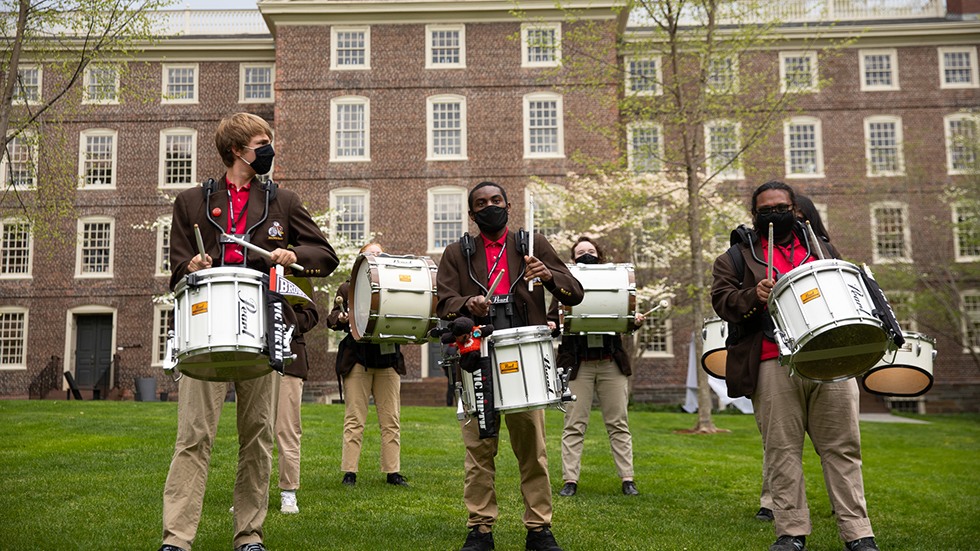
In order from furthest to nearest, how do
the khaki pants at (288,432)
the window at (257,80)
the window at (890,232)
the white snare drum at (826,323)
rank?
the window at (257,80)
the window at (890,232)
the khaki pants at (288,432)
the white snare drum at (826,323)

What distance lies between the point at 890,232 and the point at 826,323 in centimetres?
3126

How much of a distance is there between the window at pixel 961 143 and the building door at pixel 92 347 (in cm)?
3145

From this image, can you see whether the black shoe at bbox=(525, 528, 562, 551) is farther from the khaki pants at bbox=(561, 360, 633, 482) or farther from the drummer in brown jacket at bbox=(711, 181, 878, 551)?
the khaki pants at bbox=(561, 360, 633, 482)

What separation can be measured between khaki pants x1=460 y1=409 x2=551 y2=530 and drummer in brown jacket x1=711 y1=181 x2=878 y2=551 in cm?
135

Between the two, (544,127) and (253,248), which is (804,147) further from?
(253,248)

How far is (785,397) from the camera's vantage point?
584 centimetres

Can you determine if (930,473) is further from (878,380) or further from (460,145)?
(460,145)

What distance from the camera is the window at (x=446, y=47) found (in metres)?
34.0

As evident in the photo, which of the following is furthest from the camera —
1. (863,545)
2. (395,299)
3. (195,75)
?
(195,75)

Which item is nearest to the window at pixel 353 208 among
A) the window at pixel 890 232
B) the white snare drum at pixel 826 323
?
the window at pixel 890 232

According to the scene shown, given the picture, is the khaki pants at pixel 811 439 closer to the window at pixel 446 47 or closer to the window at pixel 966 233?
the window at pixel 966 233

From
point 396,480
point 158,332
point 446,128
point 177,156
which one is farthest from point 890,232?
point 396,480

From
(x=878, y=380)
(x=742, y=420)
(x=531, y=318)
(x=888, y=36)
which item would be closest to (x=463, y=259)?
(x=531, y=318)

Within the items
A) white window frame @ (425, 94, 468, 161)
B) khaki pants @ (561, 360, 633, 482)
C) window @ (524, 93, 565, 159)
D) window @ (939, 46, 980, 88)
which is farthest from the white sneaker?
window @ (939, 46, 980, 88)
